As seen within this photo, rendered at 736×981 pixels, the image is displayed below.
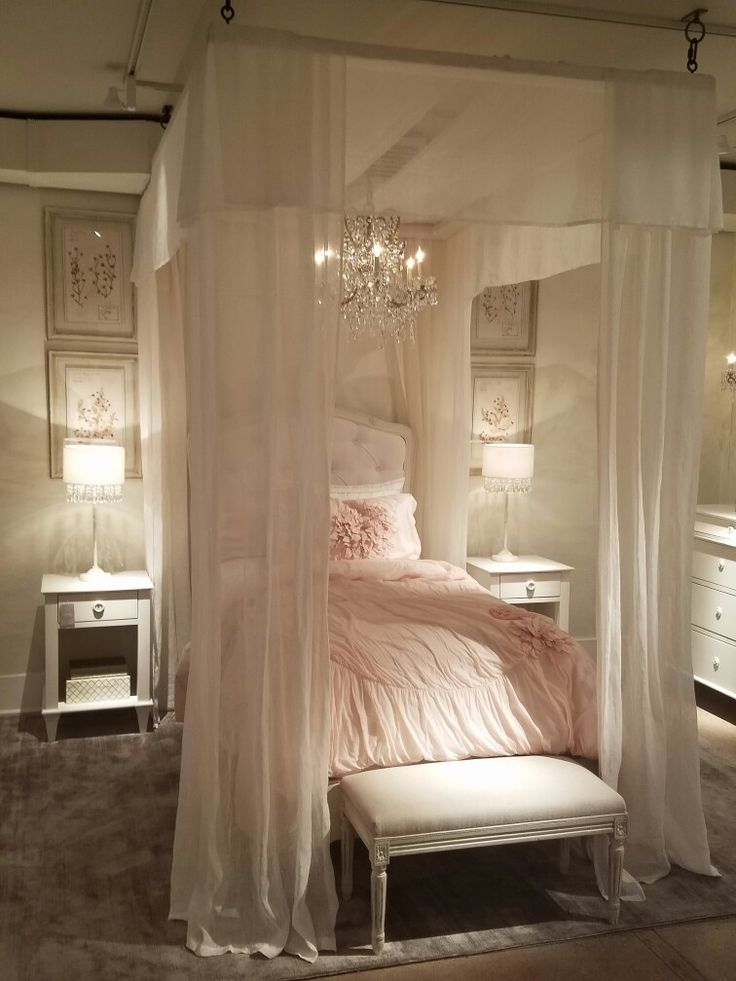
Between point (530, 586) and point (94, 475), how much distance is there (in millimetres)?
2392

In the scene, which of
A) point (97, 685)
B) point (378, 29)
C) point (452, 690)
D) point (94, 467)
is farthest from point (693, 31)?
point (97, 685)

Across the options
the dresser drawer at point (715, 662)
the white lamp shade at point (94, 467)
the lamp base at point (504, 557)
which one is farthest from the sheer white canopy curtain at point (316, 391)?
the lamp base at point (504, 557)

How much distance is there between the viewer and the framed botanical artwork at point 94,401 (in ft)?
15.3

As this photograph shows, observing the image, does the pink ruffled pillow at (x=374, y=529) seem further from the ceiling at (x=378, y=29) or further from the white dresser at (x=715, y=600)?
the ceiling at (x=378, y=29)

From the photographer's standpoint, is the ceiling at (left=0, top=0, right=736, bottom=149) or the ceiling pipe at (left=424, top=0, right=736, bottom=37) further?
the ceiling at (left=0, top=0, right=736, bottom=149)

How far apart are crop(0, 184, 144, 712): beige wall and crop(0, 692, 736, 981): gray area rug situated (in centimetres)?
95

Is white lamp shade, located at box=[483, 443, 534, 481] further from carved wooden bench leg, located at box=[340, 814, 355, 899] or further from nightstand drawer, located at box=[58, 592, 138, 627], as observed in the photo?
carved wooden bench leg, located at box=[340, 814, 355, 899]

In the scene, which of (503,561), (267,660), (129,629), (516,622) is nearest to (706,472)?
(503,561)

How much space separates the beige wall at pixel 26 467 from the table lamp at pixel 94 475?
183mm

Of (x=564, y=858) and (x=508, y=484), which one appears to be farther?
(x=508, y=484)

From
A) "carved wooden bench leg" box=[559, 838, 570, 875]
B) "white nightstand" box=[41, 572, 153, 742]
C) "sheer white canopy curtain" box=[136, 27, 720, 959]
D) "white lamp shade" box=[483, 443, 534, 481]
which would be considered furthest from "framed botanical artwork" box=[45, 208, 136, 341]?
"carved wooden bench leg" box=[559, 838, 570, 875]

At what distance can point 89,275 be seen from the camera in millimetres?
4660

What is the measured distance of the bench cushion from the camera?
2660 millimetres

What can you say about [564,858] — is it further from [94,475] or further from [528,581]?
[94,475]
